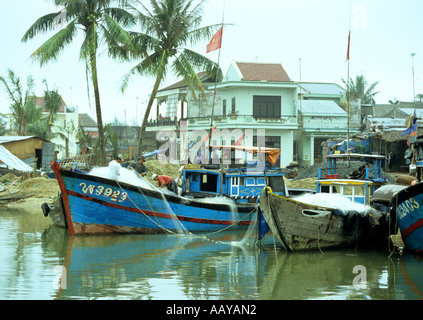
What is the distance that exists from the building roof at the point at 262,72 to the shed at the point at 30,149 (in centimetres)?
1279

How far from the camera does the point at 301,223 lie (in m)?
12.5

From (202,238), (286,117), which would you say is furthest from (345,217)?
(286,117)

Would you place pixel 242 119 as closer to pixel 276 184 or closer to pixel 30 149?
pixel 30 149

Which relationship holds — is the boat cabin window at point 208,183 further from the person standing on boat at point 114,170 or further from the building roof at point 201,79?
the building roof at point 201,79

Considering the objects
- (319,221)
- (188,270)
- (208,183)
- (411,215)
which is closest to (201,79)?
(208,183)

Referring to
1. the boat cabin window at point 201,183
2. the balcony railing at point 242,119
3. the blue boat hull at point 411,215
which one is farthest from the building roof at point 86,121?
the blue boat hull at point 411,215

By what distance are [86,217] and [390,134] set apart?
17578 millimetres

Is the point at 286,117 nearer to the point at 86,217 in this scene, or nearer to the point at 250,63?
the point at 250,63

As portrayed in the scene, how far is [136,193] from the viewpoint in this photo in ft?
48.8

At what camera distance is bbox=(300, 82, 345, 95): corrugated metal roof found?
42.9 m

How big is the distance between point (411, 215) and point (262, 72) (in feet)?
82.9

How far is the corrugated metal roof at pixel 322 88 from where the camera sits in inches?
1689

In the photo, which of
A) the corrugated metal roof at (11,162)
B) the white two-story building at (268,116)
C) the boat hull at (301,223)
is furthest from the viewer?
the white two-story building at (268,116)
